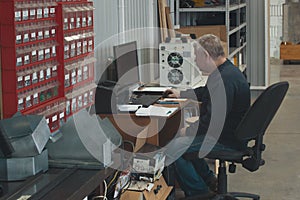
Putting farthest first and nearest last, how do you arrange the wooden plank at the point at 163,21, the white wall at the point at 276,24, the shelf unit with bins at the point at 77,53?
1. the white wall at the point at 276,24
2. the wooden plank at the point at 163,21
3. the shelf unit with bins at the point at 77,53

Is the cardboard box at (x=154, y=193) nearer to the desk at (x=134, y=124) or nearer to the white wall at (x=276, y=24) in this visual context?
the desk at (x=134, y=124)

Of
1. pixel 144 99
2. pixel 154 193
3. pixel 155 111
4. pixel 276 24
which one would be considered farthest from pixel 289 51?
pixel 154 193

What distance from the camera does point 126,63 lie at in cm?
484

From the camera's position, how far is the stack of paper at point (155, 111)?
14.3ft

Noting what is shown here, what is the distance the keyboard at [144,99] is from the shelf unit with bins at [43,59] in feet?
1.24

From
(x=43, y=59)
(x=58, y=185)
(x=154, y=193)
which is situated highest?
(x=43, y=59)

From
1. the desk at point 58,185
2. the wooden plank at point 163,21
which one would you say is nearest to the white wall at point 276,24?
the wooden plank at point 163,21

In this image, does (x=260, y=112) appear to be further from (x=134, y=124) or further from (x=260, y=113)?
(x=134, y=124)

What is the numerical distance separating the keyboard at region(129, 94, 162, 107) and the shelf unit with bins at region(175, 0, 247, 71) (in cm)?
269

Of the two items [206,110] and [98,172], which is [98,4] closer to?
[206,110]

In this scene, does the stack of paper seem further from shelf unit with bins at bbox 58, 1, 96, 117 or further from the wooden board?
the wooden board

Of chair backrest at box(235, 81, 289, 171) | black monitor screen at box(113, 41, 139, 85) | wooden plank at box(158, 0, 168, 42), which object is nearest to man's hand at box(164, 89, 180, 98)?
black monitor screen at box(113, 41, 139, 85)

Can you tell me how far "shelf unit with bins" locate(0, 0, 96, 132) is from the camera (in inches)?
137

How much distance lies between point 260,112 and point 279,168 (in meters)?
1.78
